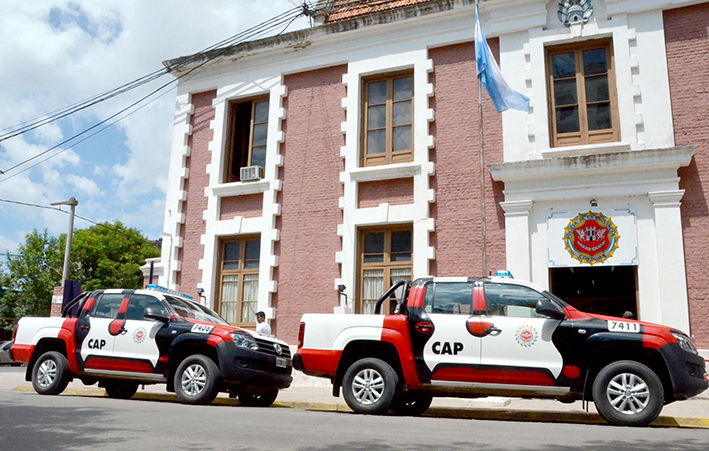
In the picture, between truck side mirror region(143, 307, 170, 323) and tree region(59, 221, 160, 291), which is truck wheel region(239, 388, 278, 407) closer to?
truck side mirror region(143, 307, 170, 323)

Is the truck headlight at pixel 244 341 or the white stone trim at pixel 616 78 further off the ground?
the white stone trim at pixel 616 78

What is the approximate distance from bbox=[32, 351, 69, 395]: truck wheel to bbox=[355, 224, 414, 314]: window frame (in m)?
6.07

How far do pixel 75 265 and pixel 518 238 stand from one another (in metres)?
38.8

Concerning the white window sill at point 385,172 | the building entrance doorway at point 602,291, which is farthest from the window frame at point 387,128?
the building entrance doorway at point 602,291

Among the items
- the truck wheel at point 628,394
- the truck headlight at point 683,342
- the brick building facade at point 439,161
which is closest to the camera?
the truck wheel at point 628,394

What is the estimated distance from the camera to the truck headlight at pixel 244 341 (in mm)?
9555

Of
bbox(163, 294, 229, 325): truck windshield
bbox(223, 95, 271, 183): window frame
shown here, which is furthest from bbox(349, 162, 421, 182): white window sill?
bbox(163, 294, 229, 325): truck windshield

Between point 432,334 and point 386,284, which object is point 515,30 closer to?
point 386,284

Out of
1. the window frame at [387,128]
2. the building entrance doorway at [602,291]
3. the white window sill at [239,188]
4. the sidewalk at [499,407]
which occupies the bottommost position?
the sidewalk at [499,407]

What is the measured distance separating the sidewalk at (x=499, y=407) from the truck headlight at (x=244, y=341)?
1272mm

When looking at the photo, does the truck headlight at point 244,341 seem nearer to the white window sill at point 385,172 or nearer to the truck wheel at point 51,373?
→ the truck wheel at point 51,373

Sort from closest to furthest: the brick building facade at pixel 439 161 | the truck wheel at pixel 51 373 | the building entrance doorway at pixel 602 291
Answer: the truck wheel at pixel 51 373, the brick building facade at pixel 439 161, the building entrance doorway at pixel 602 291

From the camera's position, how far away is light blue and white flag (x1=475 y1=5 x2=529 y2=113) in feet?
41.2

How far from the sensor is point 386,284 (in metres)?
14.1
